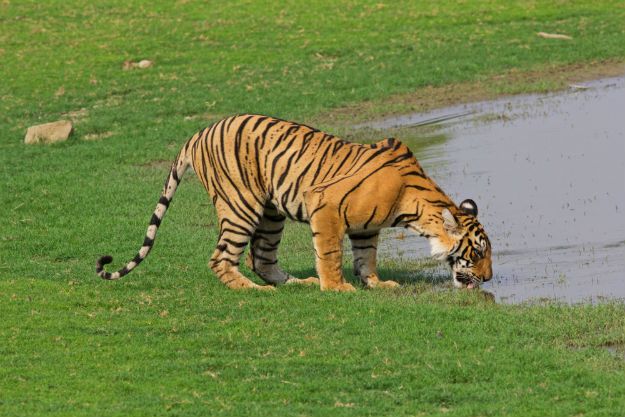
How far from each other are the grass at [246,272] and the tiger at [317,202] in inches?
15.8

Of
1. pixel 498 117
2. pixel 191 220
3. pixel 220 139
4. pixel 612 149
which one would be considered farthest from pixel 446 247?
pixel 498 117

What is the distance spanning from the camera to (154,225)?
12.8 m

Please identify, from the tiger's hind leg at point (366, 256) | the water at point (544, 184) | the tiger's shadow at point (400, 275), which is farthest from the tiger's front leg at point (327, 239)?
the water at point (544, 184)

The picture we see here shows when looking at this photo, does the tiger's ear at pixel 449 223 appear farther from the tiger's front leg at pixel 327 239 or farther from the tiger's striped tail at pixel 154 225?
the tiger's striped tail at pixel 154 225

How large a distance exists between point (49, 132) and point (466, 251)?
41.0ft

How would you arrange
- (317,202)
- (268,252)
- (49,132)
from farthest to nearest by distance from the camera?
(49,132), (268,252), (317,202)

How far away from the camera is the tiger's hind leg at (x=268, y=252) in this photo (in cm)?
1298

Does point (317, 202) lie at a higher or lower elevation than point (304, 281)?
higher

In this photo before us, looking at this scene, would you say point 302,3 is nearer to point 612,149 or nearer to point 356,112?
point 356,112

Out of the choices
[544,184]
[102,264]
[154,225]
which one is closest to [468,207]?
[154,225]

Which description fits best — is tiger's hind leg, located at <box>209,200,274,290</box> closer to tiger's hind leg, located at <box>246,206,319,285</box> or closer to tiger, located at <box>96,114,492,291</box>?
tiger, located at <box>96,114,492,291</box>

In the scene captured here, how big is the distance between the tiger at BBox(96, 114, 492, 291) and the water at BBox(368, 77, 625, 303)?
75 cm

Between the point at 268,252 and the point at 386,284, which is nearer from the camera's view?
the point at 386,284

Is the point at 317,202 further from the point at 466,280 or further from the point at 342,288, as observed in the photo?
the point at 466,280
